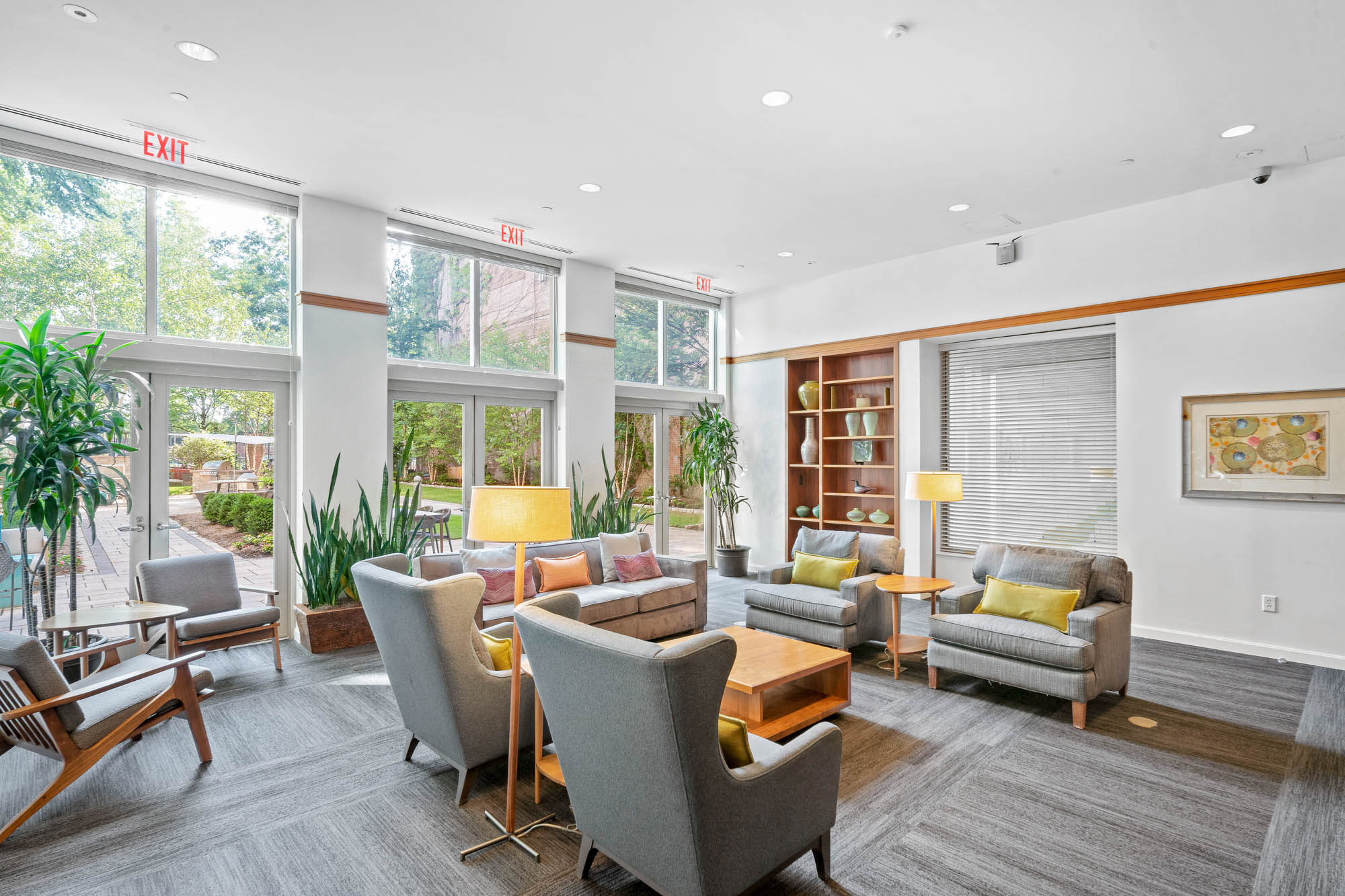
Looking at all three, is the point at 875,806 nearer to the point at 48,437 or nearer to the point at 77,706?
the point at 77,706

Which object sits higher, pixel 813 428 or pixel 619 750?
pixel 813 428

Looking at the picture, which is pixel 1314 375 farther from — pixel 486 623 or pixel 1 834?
pixel 1 834

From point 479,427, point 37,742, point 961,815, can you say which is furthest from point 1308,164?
point 37,742

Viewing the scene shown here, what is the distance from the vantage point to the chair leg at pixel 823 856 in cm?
231

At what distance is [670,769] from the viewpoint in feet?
6.03

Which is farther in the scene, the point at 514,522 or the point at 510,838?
the point at 514,522

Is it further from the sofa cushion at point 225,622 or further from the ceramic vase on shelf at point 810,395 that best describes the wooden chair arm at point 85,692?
the ceramic vase on shelf at point 810,395

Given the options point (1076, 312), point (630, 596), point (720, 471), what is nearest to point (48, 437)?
point (630, 596)

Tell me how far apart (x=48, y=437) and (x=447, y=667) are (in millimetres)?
2857

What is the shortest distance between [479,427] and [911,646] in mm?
4068

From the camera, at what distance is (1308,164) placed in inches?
181

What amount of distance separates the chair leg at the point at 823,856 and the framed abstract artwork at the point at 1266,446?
173 inches

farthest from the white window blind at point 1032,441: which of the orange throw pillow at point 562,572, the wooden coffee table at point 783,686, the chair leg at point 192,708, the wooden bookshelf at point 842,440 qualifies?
the chair leg at point 192,708

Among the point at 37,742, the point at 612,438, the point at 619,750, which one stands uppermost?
the point at 612,438
